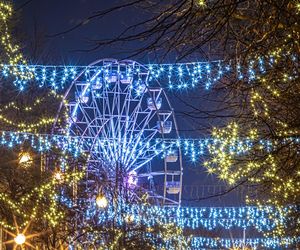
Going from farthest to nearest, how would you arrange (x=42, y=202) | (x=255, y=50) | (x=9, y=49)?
(x=9, y=49)
(x=42, y=202)
(x=255, y=50)

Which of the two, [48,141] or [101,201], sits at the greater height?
[48,141]

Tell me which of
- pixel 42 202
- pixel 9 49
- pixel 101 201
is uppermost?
pixel 9 49

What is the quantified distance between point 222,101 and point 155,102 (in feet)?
44.9

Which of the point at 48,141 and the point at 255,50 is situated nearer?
the point at 255,50

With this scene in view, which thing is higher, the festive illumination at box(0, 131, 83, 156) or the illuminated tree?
the festive illumination at box(0, 131, 83, 156)

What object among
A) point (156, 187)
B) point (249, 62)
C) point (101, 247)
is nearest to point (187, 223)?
point (156, 187)

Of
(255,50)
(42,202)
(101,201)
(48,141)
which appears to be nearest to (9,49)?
(48,141)

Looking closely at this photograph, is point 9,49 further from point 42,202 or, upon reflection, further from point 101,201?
point 101,201

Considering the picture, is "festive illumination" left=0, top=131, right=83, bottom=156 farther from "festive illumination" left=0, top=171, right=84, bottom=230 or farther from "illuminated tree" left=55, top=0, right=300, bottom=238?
"illuminated tree" left=55, top=0, right=300, bottom=238

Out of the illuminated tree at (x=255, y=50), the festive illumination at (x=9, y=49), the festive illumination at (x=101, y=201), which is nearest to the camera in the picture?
the illuminated tree at (x=255, y=50)

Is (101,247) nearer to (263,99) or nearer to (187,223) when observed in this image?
(263,99)

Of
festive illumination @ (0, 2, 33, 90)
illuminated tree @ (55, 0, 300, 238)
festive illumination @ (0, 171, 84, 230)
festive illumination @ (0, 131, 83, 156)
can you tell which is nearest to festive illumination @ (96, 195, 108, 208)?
festive illumination @ (0, 171, 84, 230)

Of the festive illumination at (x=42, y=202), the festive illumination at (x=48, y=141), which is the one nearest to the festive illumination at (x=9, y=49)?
the festive illumination at (x=48, y=141)

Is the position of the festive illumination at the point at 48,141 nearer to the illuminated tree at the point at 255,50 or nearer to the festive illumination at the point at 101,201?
the festive illumination at the point at 101,201
